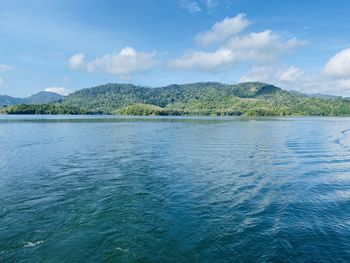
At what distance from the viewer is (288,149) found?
46875 mm

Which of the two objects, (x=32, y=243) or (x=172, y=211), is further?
(x=172, y=211)

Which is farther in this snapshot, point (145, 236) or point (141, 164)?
point (141, 164)

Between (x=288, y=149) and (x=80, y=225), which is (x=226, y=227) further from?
(x=288, y=149)

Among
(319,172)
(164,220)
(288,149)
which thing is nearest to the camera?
(164,220)

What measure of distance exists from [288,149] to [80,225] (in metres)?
38.4

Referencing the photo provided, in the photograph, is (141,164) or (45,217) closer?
(45,217)

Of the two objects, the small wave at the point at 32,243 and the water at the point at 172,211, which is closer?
the water at the point at 172,211

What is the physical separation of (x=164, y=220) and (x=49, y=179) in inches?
515

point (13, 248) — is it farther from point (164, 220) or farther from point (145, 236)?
point (164, 220)

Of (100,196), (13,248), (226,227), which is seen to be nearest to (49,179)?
(100,196)

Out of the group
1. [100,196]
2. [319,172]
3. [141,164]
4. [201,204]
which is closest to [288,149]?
[319,172]

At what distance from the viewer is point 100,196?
2092cm

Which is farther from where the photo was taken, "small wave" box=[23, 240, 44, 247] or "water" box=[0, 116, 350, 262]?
"small wave" box=[23, 240, 44, 247]

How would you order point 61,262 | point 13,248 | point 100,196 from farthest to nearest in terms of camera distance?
point 100,196 < point 13,248 < point 61,262
